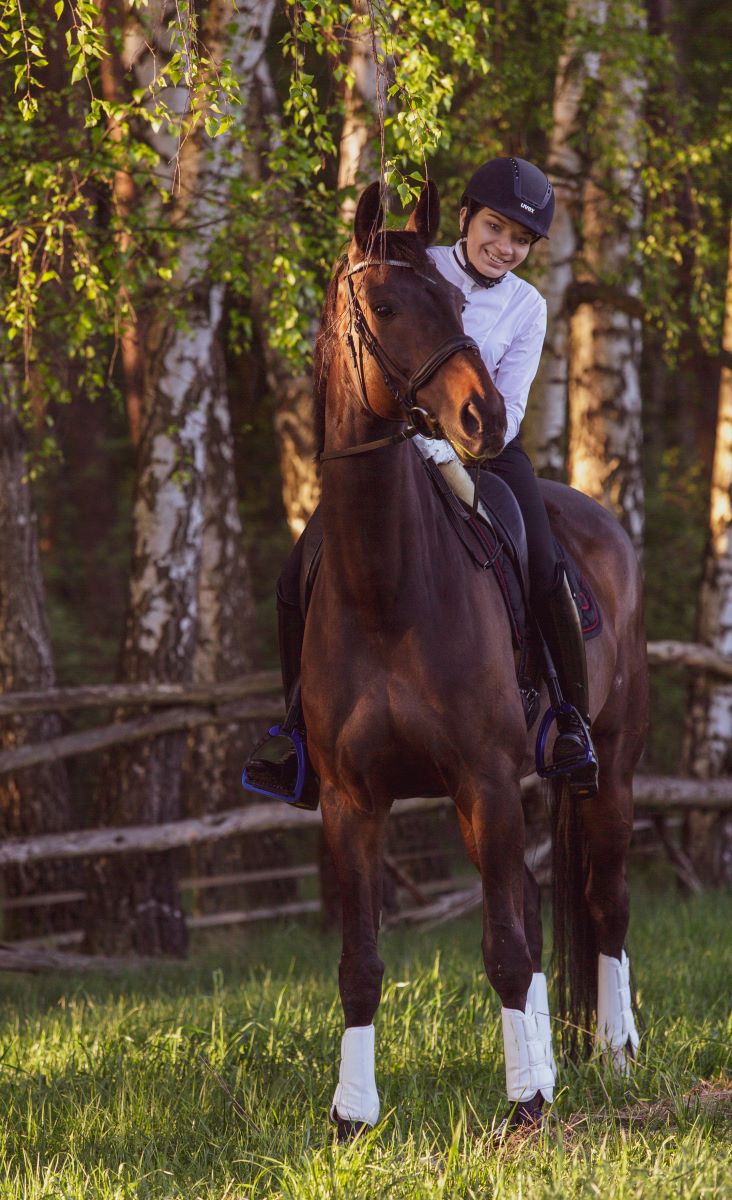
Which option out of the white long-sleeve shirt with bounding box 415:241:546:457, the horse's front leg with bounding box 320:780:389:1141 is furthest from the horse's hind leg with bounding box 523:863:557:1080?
the white long-sleeve shirt with bounding box 415:241:546:457

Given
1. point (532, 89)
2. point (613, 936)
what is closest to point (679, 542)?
point (532, 89)

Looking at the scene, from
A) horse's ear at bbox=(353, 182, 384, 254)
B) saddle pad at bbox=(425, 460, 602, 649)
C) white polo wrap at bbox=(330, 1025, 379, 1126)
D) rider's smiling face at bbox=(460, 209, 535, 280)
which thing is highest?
rider's smiling face at bbox=(460, 209, 535, 280)

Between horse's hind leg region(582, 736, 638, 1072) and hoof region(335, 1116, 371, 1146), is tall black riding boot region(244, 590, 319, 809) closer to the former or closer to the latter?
hoof region(335, 1116, 371, 1146)

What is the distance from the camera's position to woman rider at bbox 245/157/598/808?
447 centimetres

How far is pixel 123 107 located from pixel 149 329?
3446 millimetres

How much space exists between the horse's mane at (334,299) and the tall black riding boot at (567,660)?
116 cm

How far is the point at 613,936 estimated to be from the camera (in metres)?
5.48

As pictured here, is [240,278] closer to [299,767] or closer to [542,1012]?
[299,767]

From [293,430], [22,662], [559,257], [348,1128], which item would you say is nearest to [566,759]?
[348,1128]

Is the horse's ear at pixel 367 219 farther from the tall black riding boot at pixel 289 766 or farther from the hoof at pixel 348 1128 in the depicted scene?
the hoof at pixel 348 1128

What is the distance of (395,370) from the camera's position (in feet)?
12.5

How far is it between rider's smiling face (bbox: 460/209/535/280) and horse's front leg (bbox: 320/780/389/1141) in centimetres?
185

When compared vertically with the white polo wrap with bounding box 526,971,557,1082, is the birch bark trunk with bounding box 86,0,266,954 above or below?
above

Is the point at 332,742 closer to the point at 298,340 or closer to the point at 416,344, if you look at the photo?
the point at 416,344
